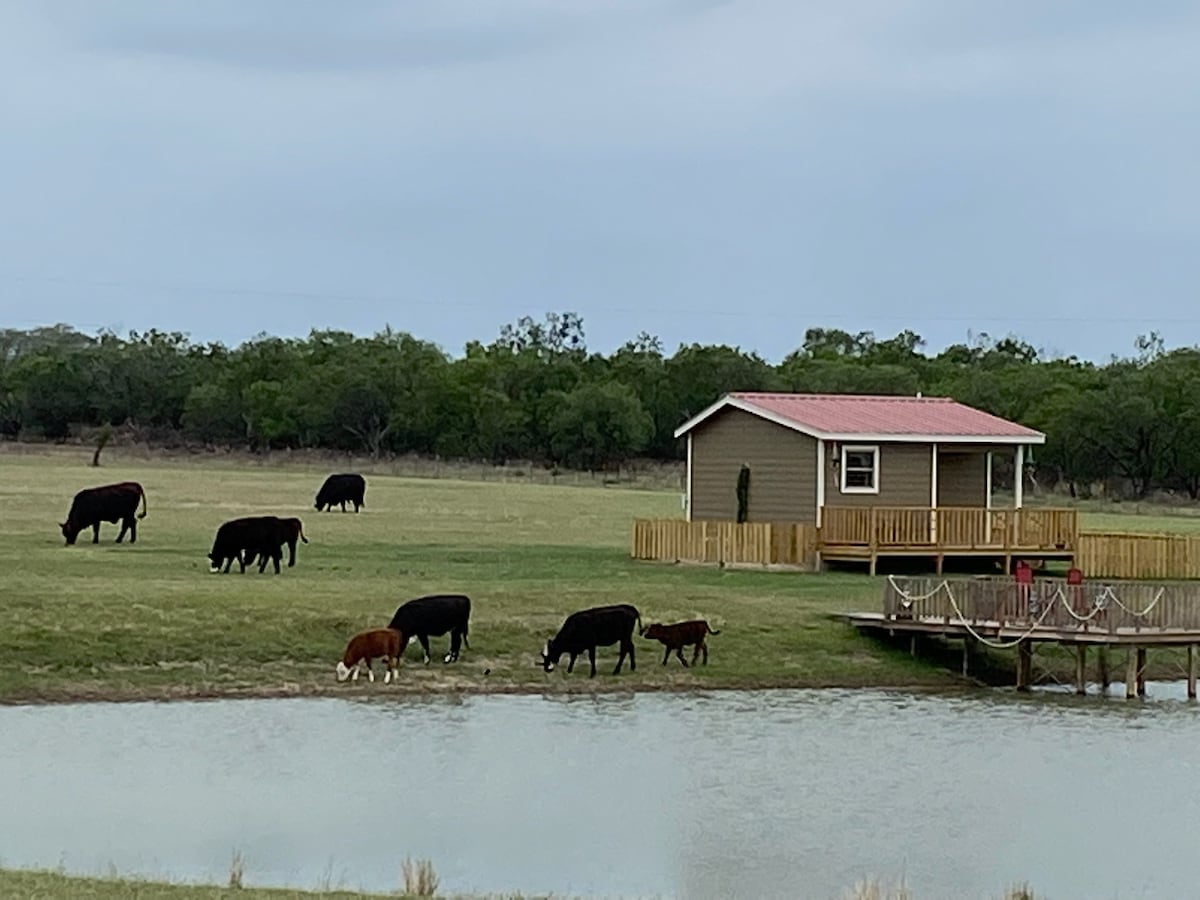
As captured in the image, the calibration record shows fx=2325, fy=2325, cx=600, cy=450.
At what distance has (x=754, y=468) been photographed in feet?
155

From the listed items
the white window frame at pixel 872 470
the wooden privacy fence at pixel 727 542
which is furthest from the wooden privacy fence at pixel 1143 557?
the wooden privacy fence at pixel 727 542

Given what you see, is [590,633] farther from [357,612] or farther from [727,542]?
[727,542]

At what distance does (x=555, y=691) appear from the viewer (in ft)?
103

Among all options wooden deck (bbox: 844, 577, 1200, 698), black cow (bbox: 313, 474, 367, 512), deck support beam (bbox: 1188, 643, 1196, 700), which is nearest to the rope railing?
wooden deck (bbox: 844, 577, 1200, 698)

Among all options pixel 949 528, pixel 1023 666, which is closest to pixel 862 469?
pixel 949 528

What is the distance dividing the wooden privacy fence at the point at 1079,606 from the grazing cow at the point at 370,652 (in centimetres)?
847

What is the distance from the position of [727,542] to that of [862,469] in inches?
133

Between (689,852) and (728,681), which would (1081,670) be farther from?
(689,852)

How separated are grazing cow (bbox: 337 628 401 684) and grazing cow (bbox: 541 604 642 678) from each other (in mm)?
2360

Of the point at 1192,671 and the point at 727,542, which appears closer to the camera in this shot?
the point at 1192,671

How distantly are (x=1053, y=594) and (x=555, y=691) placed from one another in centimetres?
743

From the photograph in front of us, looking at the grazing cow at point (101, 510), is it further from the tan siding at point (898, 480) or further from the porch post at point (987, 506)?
the porch post at point (987, 506)

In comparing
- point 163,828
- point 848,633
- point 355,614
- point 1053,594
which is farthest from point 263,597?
point 163,828

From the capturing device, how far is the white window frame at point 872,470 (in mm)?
46094
